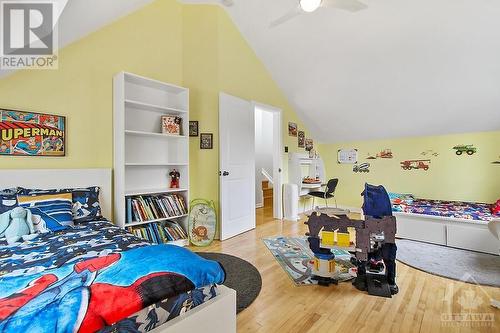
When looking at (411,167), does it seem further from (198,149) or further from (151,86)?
(151,86)

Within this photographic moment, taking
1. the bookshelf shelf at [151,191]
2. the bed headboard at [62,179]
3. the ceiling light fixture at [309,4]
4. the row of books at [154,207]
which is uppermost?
the ceiling light fixture at [309,4]

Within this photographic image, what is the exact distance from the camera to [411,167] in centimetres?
467

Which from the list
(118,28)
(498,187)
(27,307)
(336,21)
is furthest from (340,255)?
(118,28)

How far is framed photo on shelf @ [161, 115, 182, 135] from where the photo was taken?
3.05m

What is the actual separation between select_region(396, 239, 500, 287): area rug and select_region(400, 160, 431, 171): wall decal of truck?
201cm

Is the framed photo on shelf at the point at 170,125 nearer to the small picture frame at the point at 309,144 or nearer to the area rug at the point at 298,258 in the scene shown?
the area rug at the point at 298,258

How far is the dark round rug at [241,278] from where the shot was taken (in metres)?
1.89

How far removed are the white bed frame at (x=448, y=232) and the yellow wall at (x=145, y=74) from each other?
265 cm

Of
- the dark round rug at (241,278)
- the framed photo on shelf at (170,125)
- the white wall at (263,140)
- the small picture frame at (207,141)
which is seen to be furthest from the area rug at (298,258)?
the white wall at (263,140)

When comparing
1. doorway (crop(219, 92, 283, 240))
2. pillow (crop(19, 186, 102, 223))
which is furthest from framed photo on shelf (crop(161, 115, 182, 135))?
pillow (crop(19, 186, 102, 223))

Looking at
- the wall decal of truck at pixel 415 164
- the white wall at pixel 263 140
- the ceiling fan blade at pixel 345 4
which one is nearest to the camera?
the ceiling fan blade at pixel 345 4

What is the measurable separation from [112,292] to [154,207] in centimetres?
212

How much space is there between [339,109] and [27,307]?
4.81m

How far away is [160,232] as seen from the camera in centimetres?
295
